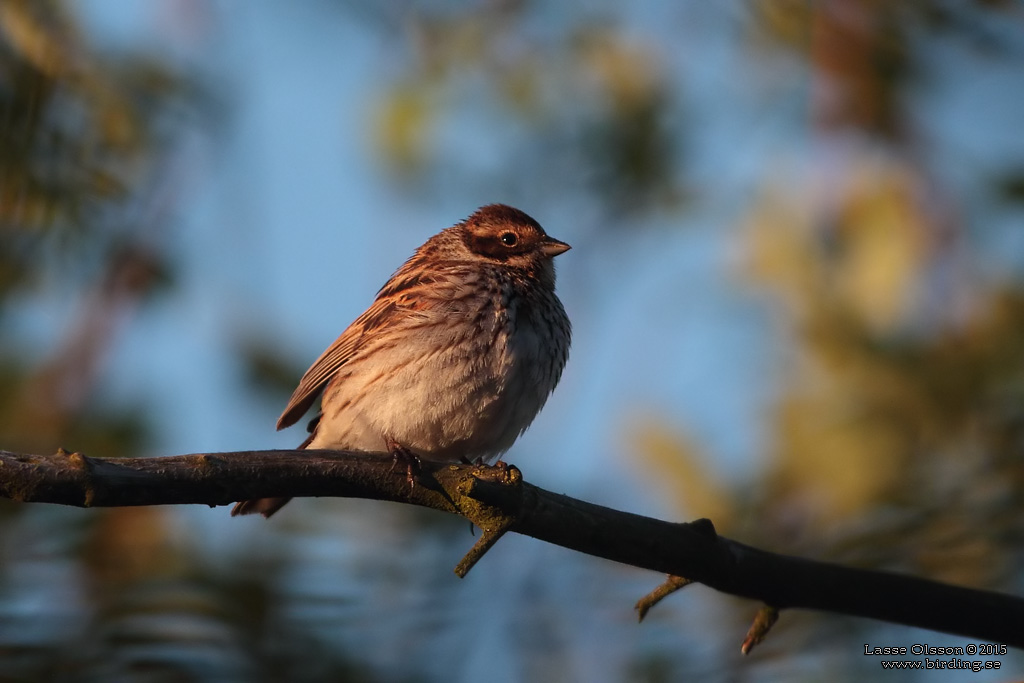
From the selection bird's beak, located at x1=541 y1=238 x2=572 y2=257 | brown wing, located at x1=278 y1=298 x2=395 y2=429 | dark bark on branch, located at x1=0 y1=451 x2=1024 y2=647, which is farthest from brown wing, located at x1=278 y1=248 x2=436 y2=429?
dark bark on branch, located at x1=0 y1=451 x2=1024 y2=647

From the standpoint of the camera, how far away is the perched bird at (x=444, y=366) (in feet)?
19.2

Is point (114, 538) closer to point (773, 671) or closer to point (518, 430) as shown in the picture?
point (518, 430)

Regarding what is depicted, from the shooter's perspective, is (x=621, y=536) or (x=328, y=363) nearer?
(x=621, y=536)

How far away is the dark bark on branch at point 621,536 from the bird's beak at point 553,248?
9.82 ft

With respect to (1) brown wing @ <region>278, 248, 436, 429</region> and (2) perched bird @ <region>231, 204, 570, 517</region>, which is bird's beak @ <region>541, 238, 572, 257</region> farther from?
(1) brown wing @ <region>278, 248, 436, 429</region>

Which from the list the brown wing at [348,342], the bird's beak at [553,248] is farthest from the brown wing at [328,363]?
the bird's beak at [553,248]

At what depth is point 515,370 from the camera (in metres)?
5.91

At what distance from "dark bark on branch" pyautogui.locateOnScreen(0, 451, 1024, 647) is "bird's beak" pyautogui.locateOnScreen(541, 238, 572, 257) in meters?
2.99

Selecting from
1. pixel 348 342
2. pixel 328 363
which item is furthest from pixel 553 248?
pixel 328 363

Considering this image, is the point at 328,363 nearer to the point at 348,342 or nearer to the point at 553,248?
the point at 348,342

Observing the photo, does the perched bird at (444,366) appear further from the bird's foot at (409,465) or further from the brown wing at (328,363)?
the bird's foot at (409,465)

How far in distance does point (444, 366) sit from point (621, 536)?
2208 millimetres

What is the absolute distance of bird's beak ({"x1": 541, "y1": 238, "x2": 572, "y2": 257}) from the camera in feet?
22.7

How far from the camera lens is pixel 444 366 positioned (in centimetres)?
586
